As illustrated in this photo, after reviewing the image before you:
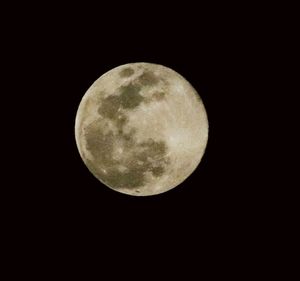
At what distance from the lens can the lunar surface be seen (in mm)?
6227

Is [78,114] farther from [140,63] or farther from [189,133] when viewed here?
[189,133]

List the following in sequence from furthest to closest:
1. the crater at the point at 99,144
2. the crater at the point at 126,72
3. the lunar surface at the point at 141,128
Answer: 1. the crater at the point at 126,72
2. the crater at the point at 99,144
3. the lunar surface at the point at 141,128

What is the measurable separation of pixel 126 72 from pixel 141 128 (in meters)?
0.86

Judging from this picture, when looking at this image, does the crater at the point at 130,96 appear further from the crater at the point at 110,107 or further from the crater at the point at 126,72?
the crater at the point at 126,72

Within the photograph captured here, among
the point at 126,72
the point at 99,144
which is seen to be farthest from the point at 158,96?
the point at 99,144

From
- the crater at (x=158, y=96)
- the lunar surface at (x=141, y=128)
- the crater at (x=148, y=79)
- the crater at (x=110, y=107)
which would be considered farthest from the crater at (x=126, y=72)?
the crater at (x=158, y=96)

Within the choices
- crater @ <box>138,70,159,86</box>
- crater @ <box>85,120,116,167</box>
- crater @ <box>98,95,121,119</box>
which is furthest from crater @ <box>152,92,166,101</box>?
crater @ <box>85,120,116,167</box>

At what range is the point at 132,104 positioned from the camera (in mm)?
6238

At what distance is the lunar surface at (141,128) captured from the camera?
623 centimetres

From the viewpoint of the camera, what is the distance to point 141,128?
620 centimetres

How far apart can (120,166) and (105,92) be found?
96cm

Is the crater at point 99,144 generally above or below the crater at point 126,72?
below

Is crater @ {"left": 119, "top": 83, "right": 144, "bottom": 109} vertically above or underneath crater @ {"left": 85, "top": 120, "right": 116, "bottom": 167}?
above

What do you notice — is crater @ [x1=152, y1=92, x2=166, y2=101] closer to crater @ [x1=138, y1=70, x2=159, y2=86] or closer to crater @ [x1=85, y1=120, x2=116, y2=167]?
crater @ [x1=138, y1=70, x2=159, y2=86]
